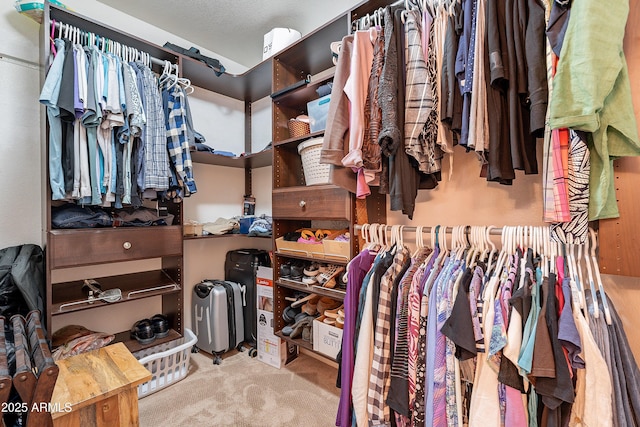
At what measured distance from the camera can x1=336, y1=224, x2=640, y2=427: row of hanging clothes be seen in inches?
34.3

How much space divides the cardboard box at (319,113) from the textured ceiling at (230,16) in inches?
33.1

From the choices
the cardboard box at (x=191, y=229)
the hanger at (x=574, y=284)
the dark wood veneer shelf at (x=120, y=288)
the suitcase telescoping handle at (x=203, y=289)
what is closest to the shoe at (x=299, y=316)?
the suitcase telescoping handle at (x=203, y=289)

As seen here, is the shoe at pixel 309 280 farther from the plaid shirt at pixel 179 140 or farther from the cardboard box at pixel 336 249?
the plaid shirt at pixel 179 140

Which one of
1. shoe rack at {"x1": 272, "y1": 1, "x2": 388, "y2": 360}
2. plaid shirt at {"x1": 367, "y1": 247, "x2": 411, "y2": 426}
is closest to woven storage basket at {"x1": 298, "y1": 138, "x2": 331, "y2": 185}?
shoe rack at {"x1": 272, "y1": 1, "x2": 388, "y2": 360}

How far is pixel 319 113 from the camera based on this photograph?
1.76m

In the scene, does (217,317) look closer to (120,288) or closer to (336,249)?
(120,288)

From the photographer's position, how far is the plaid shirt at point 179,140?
192 cm

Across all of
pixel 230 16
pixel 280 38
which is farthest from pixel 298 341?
pixel 230 16

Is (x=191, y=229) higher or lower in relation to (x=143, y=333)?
higher

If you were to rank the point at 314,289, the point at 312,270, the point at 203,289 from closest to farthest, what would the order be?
the point at 314,289 → the point at 312,270 → the point at 203,289

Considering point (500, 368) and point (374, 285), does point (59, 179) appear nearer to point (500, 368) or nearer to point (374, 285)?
point (374, 285)

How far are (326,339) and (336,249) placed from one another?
53cm

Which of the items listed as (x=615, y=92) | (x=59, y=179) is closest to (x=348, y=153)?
(x=615, y=92)

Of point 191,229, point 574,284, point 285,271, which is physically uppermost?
point 191,229
